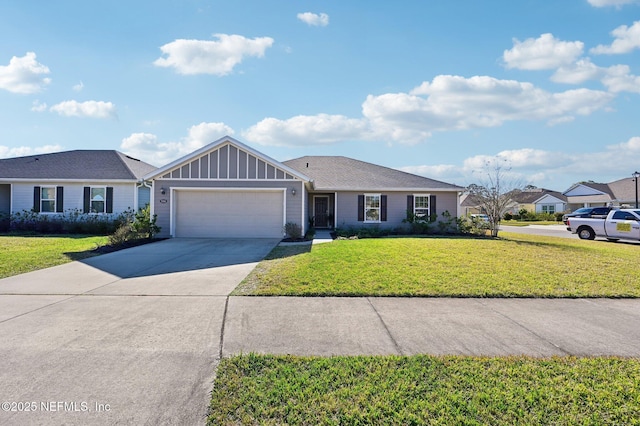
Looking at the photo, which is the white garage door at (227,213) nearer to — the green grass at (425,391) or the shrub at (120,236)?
the shrub at (120,236)

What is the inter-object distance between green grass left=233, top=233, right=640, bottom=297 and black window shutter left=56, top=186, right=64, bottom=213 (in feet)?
50.2

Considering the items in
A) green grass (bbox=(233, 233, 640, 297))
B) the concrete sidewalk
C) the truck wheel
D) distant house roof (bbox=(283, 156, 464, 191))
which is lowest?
the concrete sidewalk

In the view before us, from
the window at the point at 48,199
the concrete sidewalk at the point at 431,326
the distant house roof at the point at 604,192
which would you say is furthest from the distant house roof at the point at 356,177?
the distant house roof at the point at 604,192

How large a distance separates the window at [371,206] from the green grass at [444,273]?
803 centimetres

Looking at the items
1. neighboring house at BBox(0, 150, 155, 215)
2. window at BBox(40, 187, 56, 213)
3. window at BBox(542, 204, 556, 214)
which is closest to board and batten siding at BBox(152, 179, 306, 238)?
neighboring house at BBox(0, 150, 155, 215)

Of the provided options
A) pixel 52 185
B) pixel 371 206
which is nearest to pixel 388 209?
pixel 371 206

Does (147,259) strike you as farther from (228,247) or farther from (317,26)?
(317,26)

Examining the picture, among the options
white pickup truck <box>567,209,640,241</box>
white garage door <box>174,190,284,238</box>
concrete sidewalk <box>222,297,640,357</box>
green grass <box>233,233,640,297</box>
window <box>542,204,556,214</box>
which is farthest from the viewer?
window <box>542,204,556,214</box>

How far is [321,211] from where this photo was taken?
21609 millimetres

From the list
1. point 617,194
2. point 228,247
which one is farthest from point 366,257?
point 617,194

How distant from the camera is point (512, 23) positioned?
474 inches

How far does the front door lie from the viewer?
21562mm

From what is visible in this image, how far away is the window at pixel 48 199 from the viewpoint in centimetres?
1970

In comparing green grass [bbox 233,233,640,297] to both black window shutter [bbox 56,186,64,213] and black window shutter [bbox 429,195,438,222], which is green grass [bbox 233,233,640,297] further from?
black window shutter [bbox 56,186,64,213]
